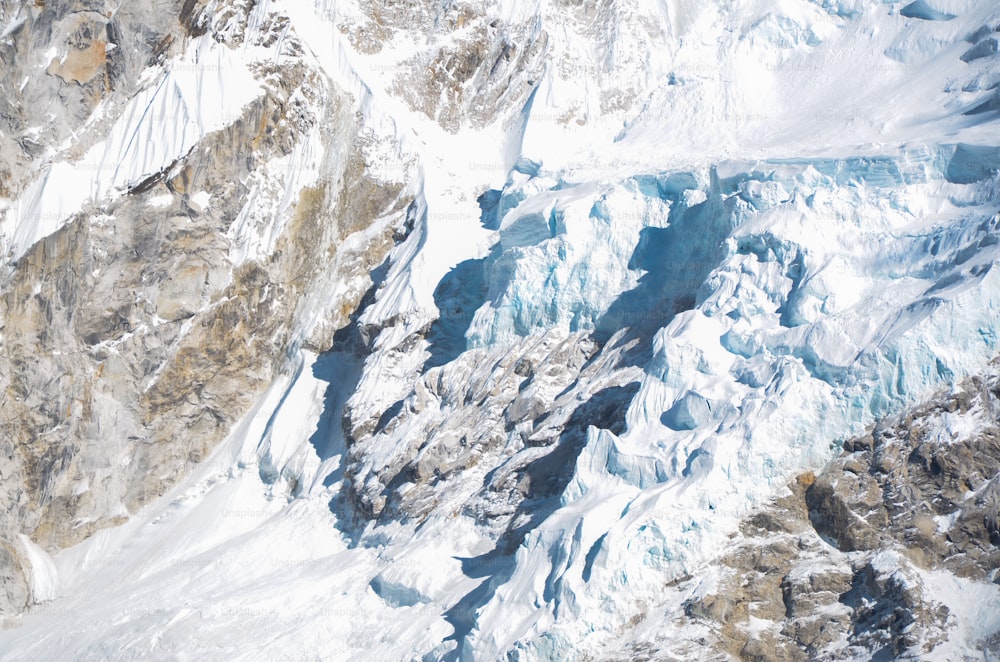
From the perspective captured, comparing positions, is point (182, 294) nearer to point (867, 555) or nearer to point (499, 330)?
point (499, 330)

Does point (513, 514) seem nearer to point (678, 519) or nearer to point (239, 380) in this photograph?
point (678, 519)

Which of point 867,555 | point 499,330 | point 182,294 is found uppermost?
point 182,294

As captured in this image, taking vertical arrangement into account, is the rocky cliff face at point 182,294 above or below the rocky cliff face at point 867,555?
above

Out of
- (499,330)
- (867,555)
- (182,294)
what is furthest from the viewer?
(182,294)

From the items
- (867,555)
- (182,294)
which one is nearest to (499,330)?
(182,294)

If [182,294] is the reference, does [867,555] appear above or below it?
below

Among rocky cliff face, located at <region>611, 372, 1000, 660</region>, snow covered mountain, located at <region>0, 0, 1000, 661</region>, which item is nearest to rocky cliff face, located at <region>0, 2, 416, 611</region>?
snow covered mountain, located at <region>0, 0, 1000, 661</region>

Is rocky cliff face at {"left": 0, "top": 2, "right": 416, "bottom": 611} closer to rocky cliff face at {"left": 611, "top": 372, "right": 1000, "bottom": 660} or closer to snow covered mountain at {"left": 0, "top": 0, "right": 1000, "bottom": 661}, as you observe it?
snow covered mountain at {"left": 0, "top": 0, "right": 1000, "bottom": 661}

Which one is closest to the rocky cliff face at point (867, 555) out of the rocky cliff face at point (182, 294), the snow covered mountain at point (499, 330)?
the snow covered mountain at point (499, 330)

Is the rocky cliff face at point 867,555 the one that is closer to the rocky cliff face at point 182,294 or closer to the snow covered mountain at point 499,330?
the snow covered mountain at point 499,330
